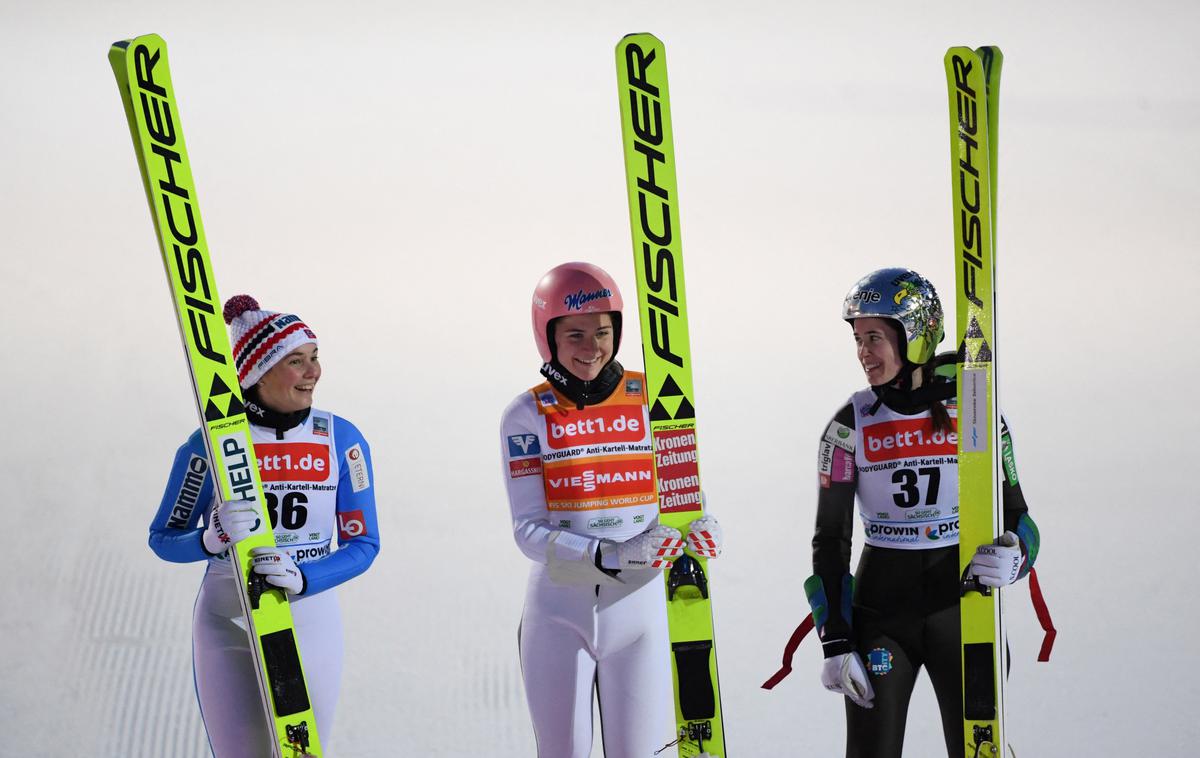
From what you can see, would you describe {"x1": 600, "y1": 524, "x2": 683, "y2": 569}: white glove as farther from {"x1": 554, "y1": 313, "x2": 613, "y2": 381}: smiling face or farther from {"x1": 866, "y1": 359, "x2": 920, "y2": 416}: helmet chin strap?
{"x1": 866, "y1": 359, "x2": 920, "y2": 416}: helmet chin strap

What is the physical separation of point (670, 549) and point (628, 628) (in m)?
0.37

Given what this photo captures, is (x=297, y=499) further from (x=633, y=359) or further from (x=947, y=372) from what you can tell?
(x=633, y=359)

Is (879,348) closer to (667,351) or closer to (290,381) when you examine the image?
(667,351)

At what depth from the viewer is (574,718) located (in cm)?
440

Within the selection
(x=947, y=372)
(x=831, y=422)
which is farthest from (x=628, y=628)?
(x=947, y=372)

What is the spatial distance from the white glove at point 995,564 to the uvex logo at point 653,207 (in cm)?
114

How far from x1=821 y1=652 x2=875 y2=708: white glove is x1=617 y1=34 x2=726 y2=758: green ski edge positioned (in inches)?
15.9

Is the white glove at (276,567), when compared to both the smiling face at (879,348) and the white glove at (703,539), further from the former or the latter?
the smiling face at (879,348)

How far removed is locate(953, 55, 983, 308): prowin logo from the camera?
438 cm

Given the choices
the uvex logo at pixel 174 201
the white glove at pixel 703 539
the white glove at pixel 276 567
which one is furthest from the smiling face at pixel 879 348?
the uvex logo at pixel 174 201

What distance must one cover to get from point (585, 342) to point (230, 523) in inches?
50.2

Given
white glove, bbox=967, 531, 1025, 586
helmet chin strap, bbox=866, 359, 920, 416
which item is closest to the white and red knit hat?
helmet chin strap, bbox=866, 359, 920, 416

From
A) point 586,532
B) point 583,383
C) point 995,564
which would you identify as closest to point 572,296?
point 583,383

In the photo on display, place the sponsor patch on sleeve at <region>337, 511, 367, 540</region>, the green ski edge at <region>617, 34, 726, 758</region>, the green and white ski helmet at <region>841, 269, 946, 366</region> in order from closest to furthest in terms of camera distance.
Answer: the green ski edge at <region>617, 34, 726, 758</region> → the green and white ski helmet at <region>841, 269, 946, 366</region> → the sponsor patch on sleeve at <region>337, 511, 367, 540</region>
